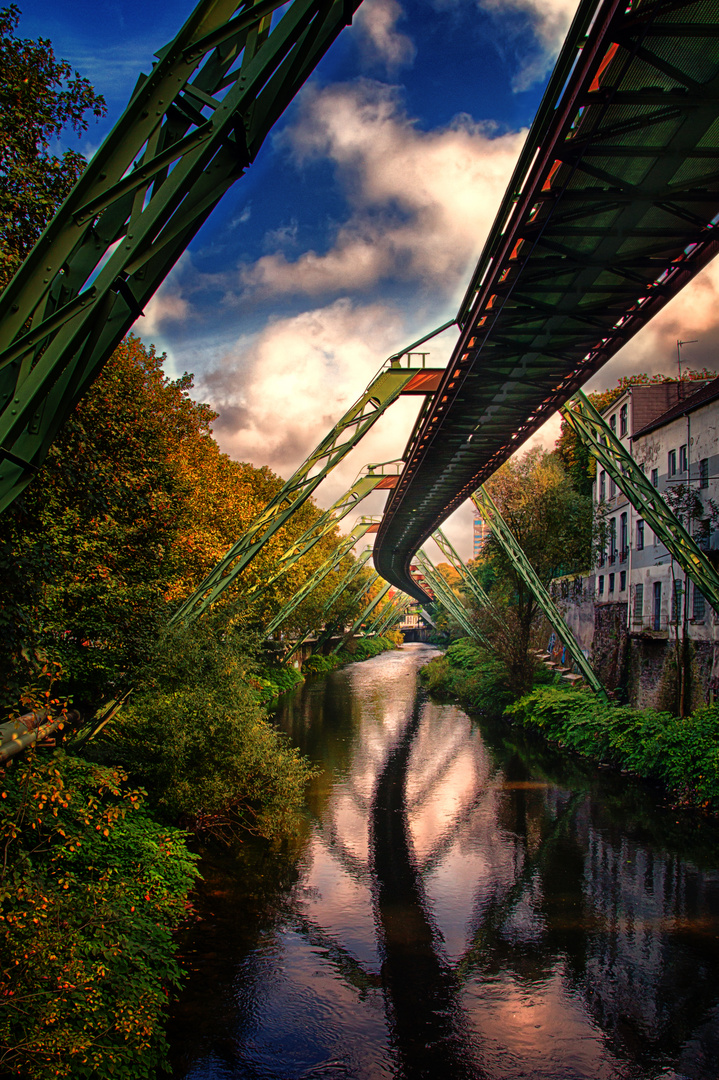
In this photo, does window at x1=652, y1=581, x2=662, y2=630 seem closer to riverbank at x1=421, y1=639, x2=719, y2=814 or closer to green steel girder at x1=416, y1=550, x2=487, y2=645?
riverbank at x1=421, y1=639, x2=719, y2=814

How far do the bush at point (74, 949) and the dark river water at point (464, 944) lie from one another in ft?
3.49

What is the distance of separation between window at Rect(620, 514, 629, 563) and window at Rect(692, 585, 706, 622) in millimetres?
9098

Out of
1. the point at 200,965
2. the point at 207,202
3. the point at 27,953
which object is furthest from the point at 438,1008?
the point at 207,202

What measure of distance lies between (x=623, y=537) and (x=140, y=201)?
2764 cm

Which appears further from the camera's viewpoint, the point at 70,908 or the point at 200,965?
the point at 200,965

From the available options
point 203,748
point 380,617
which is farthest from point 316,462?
point 380,617

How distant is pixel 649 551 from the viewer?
23859 mm

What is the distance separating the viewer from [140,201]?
389 cm

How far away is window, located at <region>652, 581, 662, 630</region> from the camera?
73.0 feet

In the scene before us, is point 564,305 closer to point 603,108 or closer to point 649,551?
point 603,108

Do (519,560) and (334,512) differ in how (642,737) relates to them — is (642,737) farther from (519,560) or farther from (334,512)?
(334,512)

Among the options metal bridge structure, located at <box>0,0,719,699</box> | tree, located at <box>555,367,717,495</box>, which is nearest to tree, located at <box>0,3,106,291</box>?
metal bridge structure, located at <box>0,0,719,699</box>

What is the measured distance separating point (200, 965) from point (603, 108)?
10.7 meters

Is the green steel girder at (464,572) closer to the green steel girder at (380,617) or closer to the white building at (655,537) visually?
the white building at (655,537)
